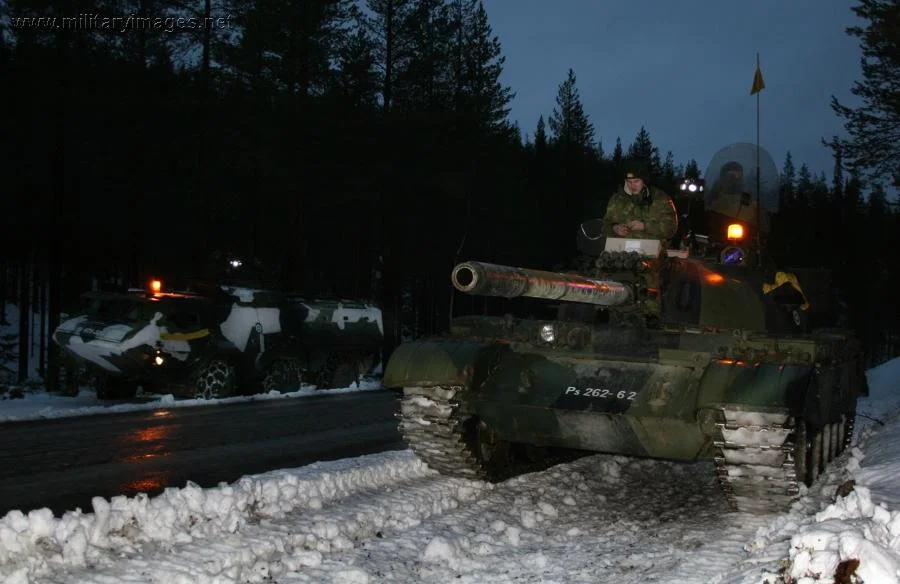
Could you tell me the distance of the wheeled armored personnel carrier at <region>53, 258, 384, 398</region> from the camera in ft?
52.7

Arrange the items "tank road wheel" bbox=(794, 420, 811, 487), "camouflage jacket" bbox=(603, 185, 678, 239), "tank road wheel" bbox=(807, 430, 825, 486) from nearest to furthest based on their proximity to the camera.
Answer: "tank road wheel" bbox=(794, 420, 811, 487)
"tank road wheel" bbox=(807, 430, 825, 486)
"camouflage jacket" bbox=(603, 185, 678, 239)

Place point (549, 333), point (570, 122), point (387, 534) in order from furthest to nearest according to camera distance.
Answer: point (570, 122) → point (549, 333) → point (387, 534)

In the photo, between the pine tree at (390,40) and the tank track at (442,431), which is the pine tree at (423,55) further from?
the tank track at (442,431)

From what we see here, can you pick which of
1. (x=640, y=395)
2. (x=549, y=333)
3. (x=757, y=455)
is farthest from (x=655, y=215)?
(x=757, y=455)

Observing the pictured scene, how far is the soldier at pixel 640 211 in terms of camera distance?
9.50 m

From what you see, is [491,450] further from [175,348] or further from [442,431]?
[175,348]

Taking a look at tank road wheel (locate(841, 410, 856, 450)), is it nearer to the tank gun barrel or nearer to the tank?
the tank

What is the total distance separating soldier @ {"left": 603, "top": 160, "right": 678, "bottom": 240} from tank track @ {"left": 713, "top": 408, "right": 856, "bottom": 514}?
2.79m

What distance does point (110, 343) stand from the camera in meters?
15.8

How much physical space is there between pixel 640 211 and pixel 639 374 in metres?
2.25

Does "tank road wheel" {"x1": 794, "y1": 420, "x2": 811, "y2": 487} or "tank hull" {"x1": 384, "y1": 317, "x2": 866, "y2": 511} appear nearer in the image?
"tank hull" {"x1": 384, "y1": 317, "x2": 866, "y2": 511}

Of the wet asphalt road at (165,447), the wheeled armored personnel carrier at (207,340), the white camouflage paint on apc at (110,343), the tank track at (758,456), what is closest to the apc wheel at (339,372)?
the wheeled armored personnel carrier at (207,340)

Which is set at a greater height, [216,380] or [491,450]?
[491,450]

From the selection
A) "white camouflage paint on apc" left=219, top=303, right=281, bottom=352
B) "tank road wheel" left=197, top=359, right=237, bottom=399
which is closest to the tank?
"tank road wheel" left=197, top=359, right=237, bottom=399
